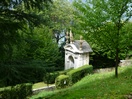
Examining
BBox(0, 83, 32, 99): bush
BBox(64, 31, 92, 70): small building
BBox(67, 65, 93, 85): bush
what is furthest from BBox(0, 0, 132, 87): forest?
BBox(64, 31, 92, 70): small building

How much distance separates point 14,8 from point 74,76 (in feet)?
49.9

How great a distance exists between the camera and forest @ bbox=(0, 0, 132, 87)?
25.8 ft

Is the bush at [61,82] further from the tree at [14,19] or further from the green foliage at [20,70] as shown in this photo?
the tree at [14,19]

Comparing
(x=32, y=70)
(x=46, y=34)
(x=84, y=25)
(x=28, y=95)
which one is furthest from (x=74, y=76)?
(x=32, y=70)

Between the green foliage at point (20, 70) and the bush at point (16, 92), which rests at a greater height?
the green foliage at point (20, 70)

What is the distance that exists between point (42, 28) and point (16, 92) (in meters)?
6.06

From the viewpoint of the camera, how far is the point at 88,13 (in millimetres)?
12180

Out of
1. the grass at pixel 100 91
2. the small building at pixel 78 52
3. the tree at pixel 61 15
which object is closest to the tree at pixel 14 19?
the grass at pixel 100 91

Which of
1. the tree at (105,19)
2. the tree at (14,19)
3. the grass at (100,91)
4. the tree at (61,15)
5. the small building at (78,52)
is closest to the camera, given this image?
the tree at (14,19)

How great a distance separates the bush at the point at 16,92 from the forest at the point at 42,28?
3.79 meters

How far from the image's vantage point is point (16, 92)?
57.2 feet

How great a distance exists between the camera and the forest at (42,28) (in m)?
7.86

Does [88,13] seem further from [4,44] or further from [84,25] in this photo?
[4,44]

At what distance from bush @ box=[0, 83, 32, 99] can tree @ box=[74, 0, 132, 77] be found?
703 centimetres
